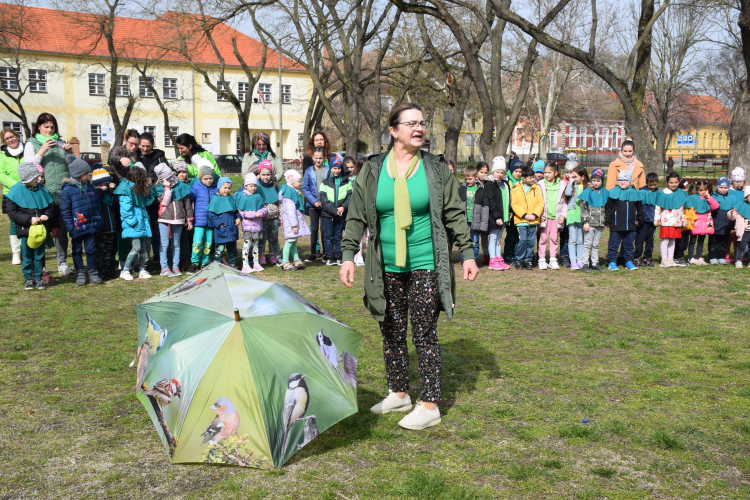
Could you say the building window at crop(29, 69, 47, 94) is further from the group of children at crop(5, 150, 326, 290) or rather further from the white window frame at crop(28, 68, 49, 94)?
the group of children at crop(5, 150, 326, 290)

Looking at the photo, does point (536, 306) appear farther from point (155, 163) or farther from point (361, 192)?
point (155, 163)

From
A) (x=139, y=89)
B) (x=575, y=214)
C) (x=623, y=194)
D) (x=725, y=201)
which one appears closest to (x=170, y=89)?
(x=139, y=89)

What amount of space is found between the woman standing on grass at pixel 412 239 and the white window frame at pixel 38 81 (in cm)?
5323

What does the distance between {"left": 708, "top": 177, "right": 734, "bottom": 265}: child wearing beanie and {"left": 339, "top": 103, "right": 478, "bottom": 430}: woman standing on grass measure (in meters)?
9.43

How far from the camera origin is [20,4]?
113 ft

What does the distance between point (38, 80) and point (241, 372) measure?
5398cm

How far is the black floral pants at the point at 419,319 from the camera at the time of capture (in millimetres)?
4434

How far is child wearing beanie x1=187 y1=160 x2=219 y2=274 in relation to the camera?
1047 cm

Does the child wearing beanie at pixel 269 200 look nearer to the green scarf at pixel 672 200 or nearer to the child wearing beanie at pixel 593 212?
the child wearing beanie at pixel 593 212

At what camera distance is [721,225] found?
12078 mm

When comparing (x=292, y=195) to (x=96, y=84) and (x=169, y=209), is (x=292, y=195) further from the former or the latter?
(x=96, y=84)

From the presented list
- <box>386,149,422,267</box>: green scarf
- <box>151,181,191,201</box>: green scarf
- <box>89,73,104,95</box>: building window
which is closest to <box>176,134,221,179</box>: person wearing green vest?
<box>151,181,191,201</box>: green scarf

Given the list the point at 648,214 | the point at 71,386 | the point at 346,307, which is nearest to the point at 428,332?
the point at 71,386

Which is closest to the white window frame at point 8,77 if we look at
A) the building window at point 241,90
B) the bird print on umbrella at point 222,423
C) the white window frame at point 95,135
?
the white window frame at point 95,135
